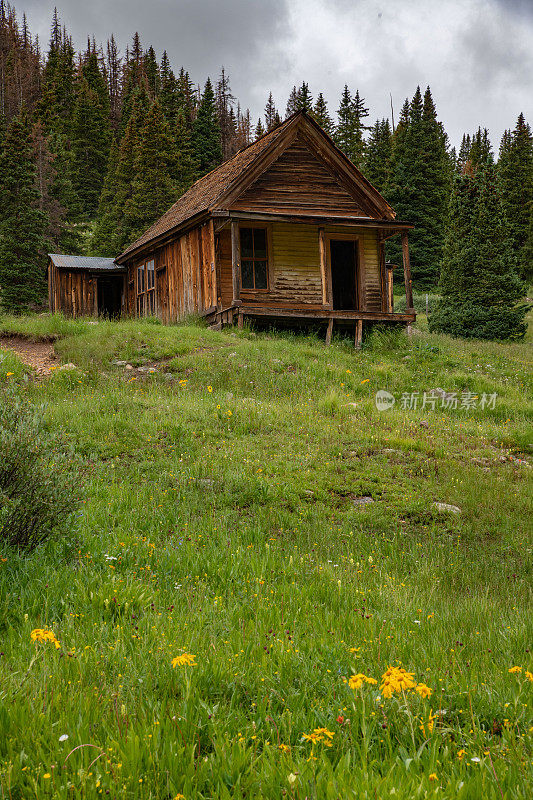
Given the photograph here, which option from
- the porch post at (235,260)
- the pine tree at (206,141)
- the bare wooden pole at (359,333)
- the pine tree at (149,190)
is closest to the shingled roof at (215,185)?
Answer: the porch post at (235,260)

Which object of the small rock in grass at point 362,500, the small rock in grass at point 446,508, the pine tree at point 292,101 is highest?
the pine tree at point 292,101

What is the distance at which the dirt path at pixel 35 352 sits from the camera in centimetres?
1319

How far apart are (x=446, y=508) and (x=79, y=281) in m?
24.4

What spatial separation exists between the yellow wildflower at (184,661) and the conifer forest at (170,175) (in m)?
19.9

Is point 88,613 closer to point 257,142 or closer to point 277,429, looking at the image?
point 277,429

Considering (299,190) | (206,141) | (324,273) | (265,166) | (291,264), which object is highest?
(206,141)

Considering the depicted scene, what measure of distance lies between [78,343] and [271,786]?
14000mm

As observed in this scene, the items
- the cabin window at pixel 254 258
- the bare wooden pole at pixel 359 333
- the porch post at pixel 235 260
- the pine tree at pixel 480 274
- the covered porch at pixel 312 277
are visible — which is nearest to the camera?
the porch post at pixel 235 260

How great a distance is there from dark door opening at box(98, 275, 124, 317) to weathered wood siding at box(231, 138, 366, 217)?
11.5m

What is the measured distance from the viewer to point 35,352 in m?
15.0

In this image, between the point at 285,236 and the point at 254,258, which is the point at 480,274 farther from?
the point at 254,258

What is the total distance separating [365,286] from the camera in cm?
2134

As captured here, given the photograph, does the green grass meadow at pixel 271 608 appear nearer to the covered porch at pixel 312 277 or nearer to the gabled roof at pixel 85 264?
the covered porch at pixel 312 277

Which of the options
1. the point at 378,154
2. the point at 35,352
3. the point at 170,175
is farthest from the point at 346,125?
the point at 35,352
